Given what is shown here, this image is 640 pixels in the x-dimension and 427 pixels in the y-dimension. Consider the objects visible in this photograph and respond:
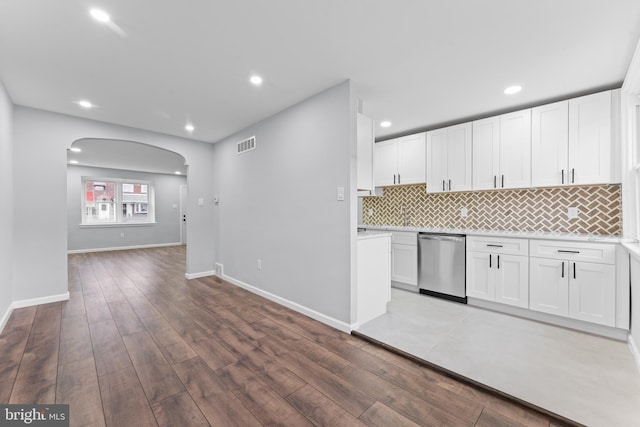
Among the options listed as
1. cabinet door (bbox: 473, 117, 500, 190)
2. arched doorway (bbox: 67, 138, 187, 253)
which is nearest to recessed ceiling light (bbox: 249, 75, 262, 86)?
cabinet door (bbox: 473, 117, 500, 190)

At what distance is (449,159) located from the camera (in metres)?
3.80

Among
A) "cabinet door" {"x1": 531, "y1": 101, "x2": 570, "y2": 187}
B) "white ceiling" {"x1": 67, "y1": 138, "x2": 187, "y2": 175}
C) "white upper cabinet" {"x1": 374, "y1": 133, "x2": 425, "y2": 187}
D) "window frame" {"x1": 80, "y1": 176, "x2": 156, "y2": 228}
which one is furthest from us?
"window frame" {"x1": 80, "y1": 176, "x2": 156, "y2": 228}

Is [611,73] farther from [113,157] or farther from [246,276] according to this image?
[113,157]

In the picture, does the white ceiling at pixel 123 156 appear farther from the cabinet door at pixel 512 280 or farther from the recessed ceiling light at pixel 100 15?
the cabinet door at pixel 512 280

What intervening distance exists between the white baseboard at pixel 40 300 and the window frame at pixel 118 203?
5.30 m

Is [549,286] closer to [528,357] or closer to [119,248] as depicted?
[528,357]

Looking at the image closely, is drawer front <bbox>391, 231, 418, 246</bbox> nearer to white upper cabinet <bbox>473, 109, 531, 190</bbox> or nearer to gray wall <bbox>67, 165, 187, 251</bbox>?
white upper cabinet <bbox>473, 109, 531, 190</bbox>

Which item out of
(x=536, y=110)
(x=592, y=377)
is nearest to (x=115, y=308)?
(x=592, y=377)

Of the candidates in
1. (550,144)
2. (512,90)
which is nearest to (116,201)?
(512,90)

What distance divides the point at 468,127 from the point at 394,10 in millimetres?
2398

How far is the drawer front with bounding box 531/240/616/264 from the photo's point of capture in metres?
2.54

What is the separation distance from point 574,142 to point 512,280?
1620 millimetres

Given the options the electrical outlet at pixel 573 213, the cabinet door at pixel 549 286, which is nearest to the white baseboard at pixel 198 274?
the cabinet door at pixel 549 286

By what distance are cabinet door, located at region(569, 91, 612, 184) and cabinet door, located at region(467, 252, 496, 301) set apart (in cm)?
121
